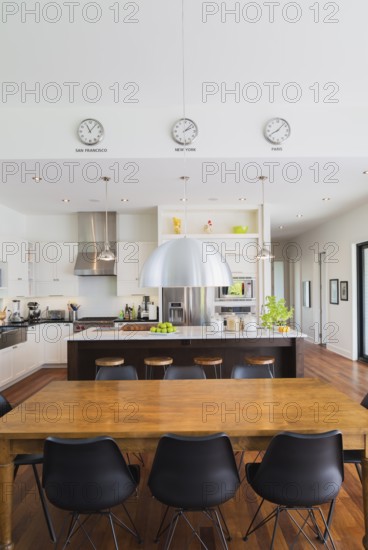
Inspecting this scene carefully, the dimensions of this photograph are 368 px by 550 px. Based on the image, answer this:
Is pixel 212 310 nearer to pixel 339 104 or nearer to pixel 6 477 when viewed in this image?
pixel 339 104

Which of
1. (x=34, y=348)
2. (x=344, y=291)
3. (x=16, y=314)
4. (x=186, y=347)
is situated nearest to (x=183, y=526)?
(x=186, y=347)

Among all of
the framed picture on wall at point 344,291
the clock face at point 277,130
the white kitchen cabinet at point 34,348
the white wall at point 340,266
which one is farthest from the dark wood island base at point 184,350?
the framed picture on wall at point 344,291

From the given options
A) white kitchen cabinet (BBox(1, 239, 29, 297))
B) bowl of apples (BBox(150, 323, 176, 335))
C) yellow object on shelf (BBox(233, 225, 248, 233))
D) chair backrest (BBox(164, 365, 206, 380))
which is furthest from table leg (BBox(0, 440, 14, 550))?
yellow object on shelf (BBox(233, 225, 248, 233))

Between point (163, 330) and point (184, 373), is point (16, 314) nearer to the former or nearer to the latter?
point (163, 330)

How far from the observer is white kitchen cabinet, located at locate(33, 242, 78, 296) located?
23.5ft

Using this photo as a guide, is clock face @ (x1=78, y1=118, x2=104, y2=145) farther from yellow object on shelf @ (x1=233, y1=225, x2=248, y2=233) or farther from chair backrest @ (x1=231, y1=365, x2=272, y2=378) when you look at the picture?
yellow object on shelf @ (x1=233, y1=225, x2=248, y2=233)

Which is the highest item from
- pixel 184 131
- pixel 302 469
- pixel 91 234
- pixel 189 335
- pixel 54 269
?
pixel 184 131

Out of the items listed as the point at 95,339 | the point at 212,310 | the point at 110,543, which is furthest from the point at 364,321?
the point at 110,543

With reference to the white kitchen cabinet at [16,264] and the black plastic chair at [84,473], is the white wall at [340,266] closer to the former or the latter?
the white kitchen cabinet at [16,264]

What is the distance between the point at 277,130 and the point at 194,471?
3.50m

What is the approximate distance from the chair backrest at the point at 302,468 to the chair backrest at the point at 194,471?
8.0 inches

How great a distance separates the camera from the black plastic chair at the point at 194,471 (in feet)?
5.95

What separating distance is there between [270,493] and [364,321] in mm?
6031

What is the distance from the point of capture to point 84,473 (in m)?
1.84
